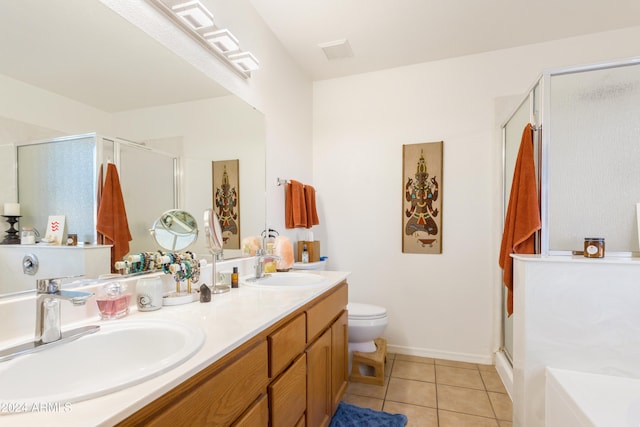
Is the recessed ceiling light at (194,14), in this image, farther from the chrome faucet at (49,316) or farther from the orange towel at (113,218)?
the chrome faucet at (49,316)

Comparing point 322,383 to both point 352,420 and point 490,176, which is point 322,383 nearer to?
point 352,420

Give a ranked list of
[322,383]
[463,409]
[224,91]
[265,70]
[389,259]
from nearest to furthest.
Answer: [322,383]
[224,91]
[463,409]
[265,70]
[389,259]

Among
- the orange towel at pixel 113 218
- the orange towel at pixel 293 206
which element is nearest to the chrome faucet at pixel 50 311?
the orange towel at pixel 113 218

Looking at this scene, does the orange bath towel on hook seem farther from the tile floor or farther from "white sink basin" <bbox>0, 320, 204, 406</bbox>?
"white sink basin" <bbox>0, 320, 204, 406</bbox>

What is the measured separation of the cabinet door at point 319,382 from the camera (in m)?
1.33

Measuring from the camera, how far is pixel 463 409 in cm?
186

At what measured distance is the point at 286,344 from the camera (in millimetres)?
1127

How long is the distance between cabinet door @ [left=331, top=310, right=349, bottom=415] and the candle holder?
132 centimetres

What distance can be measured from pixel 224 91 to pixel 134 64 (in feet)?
1.71

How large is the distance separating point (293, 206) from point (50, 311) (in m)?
1.70

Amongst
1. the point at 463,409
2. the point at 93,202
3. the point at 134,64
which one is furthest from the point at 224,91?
the point at 463,409

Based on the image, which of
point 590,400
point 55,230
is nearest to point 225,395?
point 55,230

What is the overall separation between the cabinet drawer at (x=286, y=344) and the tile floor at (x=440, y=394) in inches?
39.7

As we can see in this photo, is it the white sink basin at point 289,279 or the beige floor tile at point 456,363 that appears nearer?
the white sink basin at point 289,279
